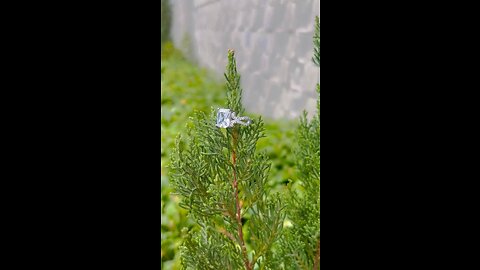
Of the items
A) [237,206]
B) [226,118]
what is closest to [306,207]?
[237,206]

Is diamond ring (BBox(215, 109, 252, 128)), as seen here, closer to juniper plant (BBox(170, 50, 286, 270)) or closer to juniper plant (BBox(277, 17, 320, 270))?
juniper plant (BBox(170, 50, 286, 270))

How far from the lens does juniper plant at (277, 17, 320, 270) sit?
1.59 m

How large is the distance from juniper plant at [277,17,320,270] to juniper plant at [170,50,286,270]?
100 mm

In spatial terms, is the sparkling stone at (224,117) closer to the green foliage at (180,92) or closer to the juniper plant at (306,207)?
the green foliage at (180,92)

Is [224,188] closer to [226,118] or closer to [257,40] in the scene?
[226,118]

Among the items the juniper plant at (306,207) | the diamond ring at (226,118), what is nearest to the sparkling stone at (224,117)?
the diamond ring at (226,118)

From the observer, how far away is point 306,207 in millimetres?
1684

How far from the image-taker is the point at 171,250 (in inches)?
A: 72.2

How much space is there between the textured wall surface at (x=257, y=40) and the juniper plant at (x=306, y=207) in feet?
0.18

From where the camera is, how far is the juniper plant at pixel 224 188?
4.72ft

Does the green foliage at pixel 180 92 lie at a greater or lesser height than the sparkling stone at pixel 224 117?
greater

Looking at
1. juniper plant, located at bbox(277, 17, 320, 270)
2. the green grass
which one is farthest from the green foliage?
juniper plant, located at bbox(277, 17, 320, 270)
